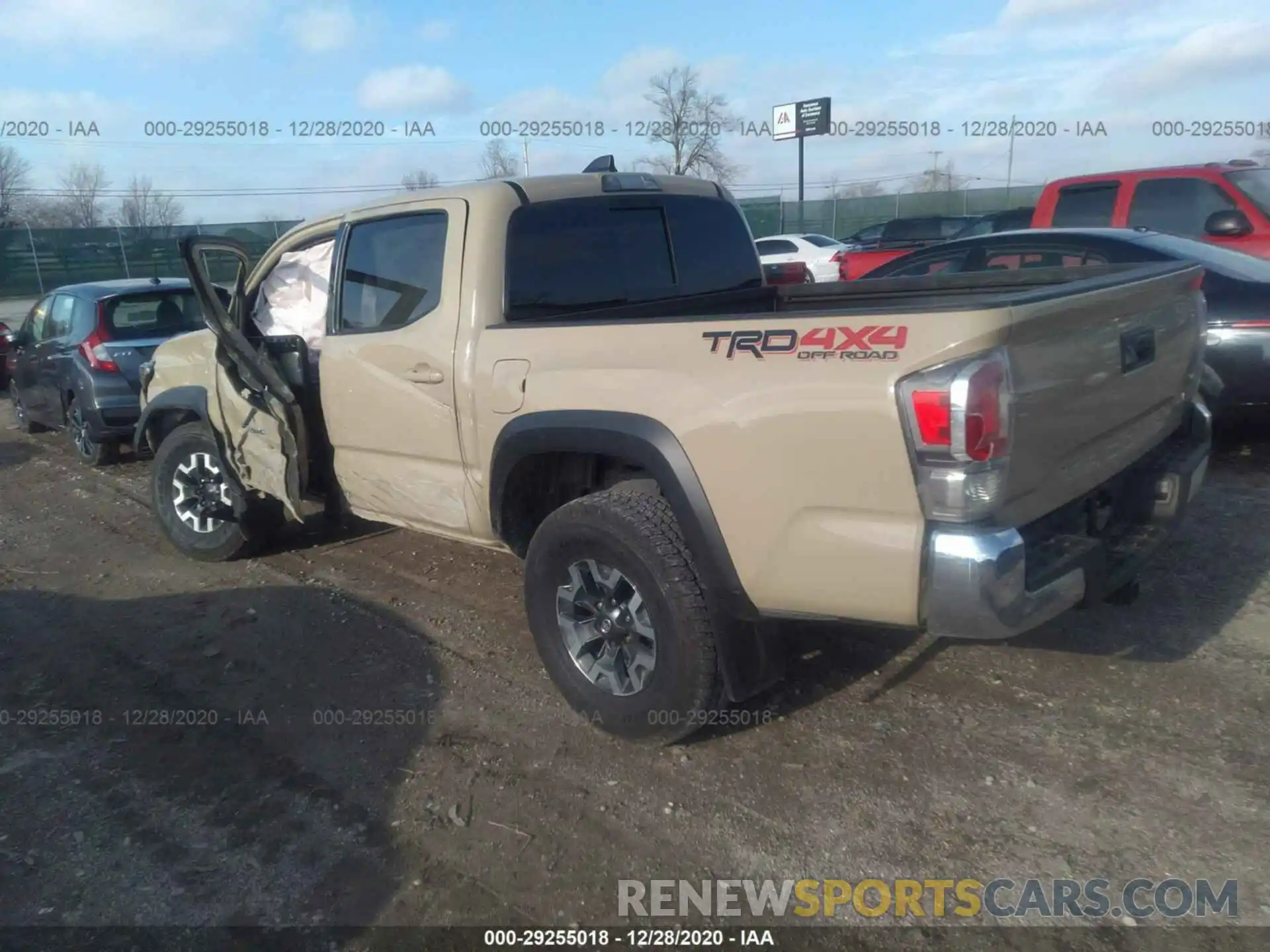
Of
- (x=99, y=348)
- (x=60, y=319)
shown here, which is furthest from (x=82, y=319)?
(x=60, y=319)

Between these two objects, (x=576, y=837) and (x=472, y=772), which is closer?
(x=576, y=837)

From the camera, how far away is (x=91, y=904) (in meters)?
2.86

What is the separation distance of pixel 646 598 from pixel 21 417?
32.1 ft

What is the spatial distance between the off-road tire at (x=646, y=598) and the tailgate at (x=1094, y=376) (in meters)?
1.05

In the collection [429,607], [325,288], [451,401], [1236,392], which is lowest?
[429,607]

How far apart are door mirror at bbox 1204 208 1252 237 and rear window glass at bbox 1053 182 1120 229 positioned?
1228mm

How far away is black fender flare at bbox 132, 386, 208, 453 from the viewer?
537cm

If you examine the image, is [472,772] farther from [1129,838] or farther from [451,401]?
[1129,838]

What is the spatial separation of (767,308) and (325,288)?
7.55 ft

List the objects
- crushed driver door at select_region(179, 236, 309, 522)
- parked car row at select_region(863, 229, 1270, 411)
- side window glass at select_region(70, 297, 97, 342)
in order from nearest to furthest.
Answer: crushed driver door at select_region(179, 236, 309, 522) < parked car row at select_region(863, 229, 1270, 411) < side window glass at select_region(70, 297, 97, 342)

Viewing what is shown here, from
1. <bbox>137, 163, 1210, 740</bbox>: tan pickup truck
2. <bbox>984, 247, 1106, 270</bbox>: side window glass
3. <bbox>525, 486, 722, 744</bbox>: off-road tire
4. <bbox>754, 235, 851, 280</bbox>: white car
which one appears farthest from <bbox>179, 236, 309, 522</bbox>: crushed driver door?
<bbox>754, 235, 851, 280</bbox>: white car

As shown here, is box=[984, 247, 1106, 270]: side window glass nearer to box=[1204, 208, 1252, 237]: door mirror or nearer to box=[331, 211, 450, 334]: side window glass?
box=[1204, 208, 1252, 237]: door mirror

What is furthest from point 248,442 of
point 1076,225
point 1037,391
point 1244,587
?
point 1076,225

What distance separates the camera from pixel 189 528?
5777mm
